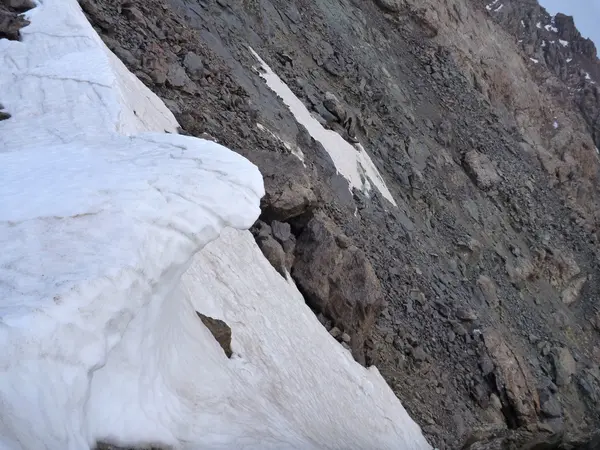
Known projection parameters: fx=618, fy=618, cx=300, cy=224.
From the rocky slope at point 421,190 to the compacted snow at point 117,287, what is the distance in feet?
9.38

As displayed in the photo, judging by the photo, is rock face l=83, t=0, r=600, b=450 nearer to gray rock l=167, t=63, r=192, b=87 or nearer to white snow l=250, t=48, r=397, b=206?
gray rock l=167, t=63, r=192, b=87

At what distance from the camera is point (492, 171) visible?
2275 centimetres

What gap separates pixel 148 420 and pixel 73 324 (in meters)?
1.18

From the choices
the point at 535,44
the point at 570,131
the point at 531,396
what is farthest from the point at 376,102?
the point at 535,44

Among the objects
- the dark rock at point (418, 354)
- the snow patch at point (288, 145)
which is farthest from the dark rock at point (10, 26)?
the dark rock at point (418, 354)

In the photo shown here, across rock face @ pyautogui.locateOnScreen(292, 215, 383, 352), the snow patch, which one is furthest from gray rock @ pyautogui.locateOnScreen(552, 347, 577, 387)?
the snow patch

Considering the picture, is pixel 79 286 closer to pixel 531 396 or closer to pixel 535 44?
pixel 531 396

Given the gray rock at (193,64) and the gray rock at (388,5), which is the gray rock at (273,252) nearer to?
the gray rock at (193,64)

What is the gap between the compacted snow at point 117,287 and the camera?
3.47m

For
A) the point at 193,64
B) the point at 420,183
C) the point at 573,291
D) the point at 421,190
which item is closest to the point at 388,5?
the point at 420,183

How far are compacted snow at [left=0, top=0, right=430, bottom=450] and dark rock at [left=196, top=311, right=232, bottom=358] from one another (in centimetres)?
14

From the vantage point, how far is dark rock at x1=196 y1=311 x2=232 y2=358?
6.42 meters

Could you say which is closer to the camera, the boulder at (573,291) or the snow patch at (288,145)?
the snow patch at (288,145)

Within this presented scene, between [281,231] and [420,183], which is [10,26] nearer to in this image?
[281,231]
